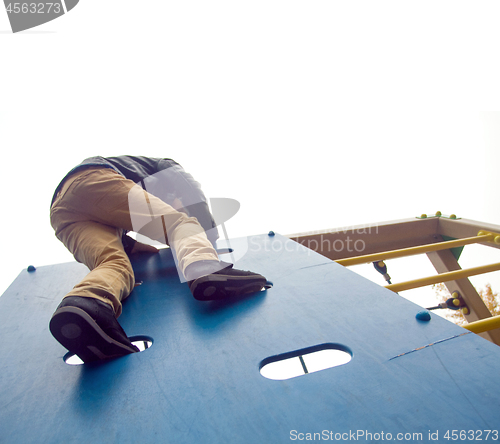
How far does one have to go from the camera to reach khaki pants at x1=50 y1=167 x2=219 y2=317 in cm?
127

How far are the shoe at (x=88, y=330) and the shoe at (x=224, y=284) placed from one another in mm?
255

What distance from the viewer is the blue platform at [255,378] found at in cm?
62

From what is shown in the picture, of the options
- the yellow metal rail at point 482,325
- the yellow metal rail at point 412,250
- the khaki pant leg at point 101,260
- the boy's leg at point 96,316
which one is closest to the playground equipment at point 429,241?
the yellow metal rail at point 412,250

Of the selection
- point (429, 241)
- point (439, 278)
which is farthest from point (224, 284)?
point (429, 241)

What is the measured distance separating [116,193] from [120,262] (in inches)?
10.3

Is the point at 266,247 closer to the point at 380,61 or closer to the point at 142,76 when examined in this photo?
the point at 142,76

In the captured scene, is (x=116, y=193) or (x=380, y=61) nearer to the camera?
(x=116, y=193)

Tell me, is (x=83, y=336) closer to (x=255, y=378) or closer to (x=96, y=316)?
(x=96, y=316)

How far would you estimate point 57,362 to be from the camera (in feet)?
3.02

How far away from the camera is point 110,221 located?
1.38 m

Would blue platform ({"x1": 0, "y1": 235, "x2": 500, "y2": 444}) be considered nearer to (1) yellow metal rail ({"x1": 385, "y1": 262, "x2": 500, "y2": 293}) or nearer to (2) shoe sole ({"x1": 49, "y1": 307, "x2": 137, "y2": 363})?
(2) shoe sole ({"x1": 49, "y1": 307, "x2": 137, "y2": 363})

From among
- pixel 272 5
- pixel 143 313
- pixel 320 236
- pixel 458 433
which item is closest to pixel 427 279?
pixel 320 236

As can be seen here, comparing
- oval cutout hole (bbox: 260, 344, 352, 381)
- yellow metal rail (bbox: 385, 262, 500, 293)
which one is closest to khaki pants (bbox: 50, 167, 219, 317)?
oval cutout hole (bbox: 260, 344, 352, 381)

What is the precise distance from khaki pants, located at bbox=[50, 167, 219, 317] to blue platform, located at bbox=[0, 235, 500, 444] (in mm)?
195
